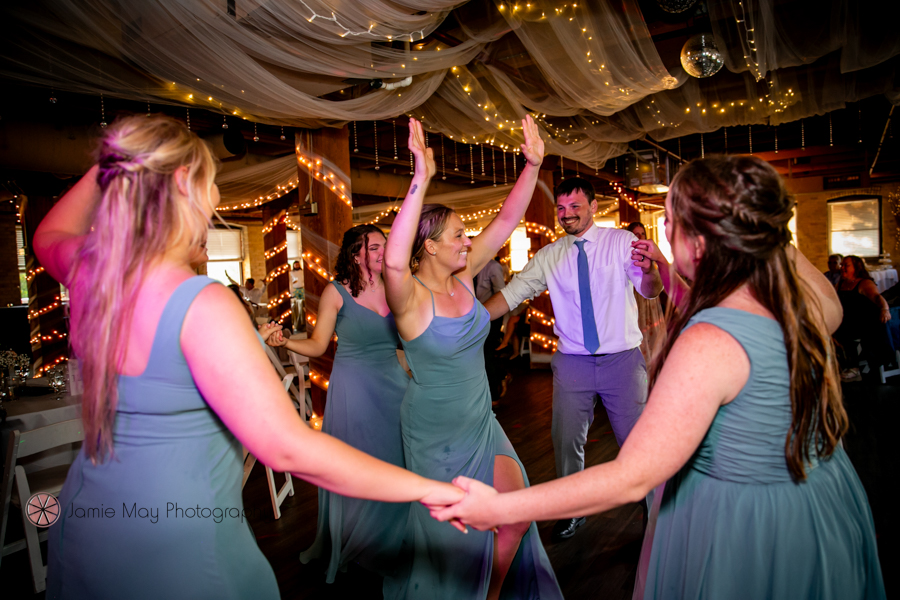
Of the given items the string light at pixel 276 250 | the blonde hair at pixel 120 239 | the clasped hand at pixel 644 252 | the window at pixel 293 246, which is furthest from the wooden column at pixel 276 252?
the blonde hair at pixel 120 239

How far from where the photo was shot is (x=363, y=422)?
2.64 metres

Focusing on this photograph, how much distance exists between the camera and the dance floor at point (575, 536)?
7.89 ft

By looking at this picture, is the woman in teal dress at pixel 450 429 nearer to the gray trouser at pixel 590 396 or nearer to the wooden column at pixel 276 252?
the gray trouser at pixel 590 396

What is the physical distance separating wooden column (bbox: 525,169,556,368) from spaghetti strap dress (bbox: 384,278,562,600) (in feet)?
17.4

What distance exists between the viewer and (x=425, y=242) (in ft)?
6.94

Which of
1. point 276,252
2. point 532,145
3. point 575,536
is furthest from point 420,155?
point 276,252

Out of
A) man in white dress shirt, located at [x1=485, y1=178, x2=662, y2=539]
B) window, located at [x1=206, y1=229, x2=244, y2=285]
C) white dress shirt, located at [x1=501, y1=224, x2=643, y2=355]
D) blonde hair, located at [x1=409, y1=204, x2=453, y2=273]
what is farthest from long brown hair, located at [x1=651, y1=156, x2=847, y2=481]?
window, located at [x1=206, y1=229, x2=244, y2=285]

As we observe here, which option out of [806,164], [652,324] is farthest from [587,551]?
[806,164]

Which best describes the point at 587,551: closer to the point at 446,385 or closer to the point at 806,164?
the point at 446,385

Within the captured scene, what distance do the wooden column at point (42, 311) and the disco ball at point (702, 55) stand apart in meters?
7.51

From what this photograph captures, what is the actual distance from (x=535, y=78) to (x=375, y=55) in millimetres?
1474

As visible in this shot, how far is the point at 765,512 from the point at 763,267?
0.47 metres

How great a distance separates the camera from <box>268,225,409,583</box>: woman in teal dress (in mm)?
2533

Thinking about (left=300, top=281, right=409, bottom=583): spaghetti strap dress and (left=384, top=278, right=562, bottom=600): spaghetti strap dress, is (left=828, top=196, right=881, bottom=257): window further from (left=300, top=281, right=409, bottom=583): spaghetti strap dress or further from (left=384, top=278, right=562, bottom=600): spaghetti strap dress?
(left=384, top=278, right=562, bottom=600): spaghetti strap dress
